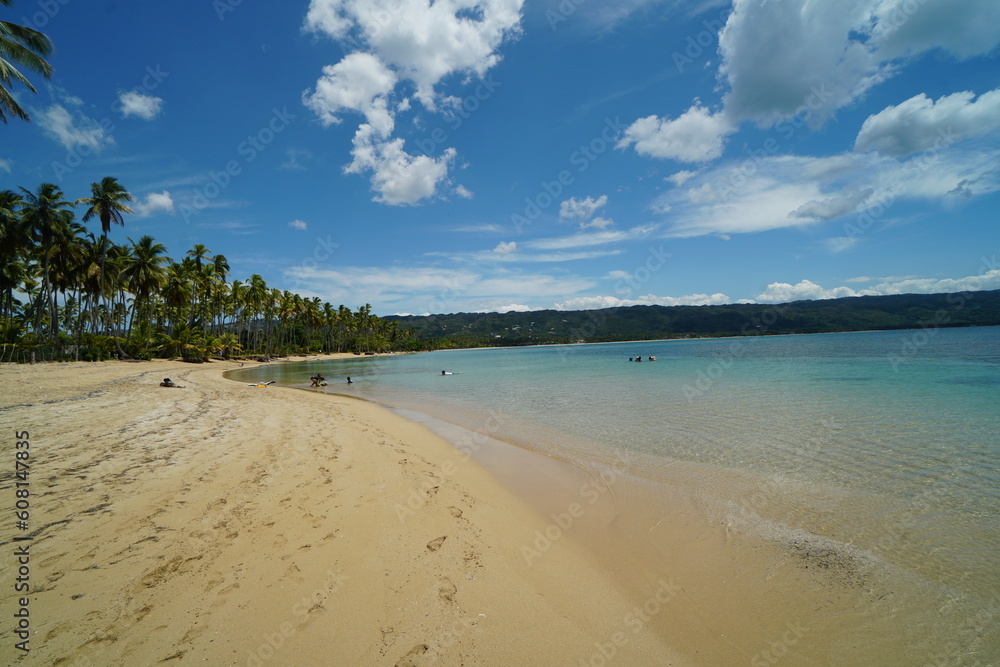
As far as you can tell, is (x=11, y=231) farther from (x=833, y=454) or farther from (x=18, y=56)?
(x=833, y=454)

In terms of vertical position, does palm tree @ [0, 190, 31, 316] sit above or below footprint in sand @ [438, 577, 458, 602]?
above

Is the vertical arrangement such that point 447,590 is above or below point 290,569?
below

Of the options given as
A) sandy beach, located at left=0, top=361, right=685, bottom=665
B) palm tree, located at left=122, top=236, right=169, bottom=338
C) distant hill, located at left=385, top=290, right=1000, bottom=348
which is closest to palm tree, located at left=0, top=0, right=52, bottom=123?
sandy beach, located at left=0, top=361, right=685, bottom=665

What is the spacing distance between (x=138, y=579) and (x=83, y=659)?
115 cm

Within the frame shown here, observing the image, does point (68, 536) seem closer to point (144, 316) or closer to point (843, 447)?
point (843, 447)

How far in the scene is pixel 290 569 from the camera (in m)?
4.39

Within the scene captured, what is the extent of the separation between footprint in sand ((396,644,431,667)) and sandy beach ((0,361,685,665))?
2 cm

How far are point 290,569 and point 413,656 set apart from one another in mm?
1987

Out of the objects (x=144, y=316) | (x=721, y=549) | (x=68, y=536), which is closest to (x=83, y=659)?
(x=68, y=536)

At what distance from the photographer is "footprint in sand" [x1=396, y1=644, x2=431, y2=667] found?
10.5ft

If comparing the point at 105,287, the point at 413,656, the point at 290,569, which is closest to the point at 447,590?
the point at 413,656

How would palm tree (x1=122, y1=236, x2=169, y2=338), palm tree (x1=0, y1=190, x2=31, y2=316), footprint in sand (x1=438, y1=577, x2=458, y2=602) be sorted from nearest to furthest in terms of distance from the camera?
1. footprint in sand (x1=438, y1=577, x2=458, y2=602)
2. palm tree (x1=0, y1=190, x2=31, y2=316)
3. palm tree (x1=122, y1=236, x2=169, y2=338)

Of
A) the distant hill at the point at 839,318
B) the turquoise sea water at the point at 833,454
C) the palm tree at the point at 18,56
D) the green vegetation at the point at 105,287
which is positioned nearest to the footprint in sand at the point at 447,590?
the turquoise sea water at the point at 833,454

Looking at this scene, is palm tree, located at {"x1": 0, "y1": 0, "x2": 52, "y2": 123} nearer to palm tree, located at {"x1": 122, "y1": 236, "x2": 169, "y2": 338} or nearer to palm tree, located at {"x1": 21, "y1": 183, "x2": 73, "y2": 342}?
palm tree, located at {"x1": 21, "y1": 183, "x2": 73, "y2": 342}
